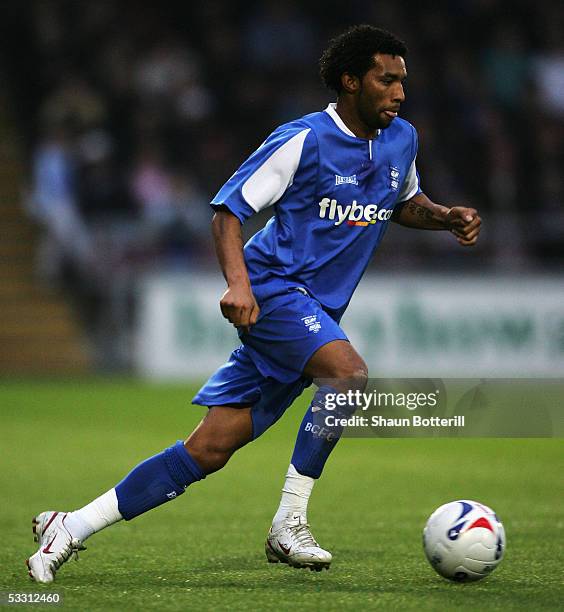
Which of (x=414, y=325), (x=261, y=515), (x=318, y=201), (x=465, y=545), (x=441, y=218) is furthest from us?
(x=414, y=325)

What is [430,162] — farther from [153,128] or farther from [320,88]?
[153,128]

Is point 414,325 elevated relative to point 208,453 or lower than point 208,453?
elevated

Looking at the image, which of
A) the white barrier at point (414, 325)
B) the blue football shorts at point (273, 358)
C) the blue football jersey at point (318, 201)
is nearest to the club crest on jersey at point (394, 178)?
the blue football jersey at point (318, 201)

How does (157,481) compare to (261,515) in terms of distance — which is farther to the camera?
(261,515)

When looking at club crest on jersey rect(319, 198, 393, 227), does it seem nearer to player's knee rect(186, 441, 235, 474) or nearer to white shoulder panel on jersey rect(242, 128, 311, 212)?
white shoulder panel on jersey rect(242, 128, 311, 212)

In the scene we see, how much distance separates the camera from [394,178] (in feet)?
17.3

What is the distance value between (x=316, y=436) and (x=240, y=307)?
0.69 metres

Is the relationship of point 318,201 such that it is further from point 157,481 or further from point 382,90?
point 157,481

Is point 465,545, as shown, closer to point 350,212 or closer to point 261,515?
point 350,212

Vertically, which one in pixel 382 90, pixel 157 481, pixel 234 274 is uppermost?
pixel 382 90

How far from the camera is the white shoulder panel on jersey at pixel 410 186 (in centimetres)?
544

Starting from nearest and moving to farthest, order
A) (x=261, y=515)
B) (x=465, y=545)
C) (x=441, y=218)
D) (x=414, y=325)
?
(x=465, y=545), (x=441, y=218), (x=261, y=515), (x=414, y=325)

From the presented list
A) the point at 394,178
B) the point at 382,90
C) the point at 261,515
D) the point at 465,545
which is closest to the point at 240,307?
the point at 394,178

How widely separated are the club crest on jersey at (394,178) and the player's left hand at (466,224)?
0.25 meters
